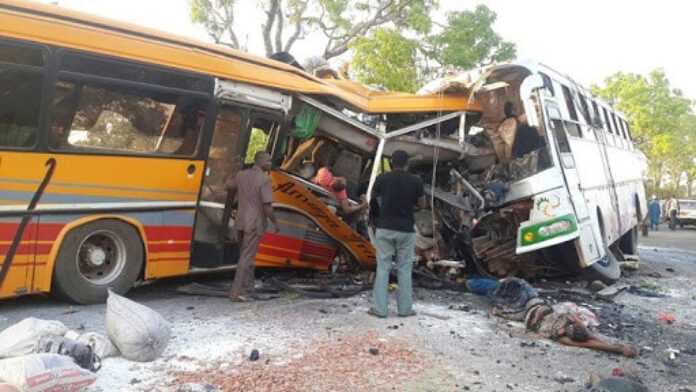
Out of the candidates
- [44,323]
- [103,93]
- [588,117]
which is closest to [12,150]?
[103,93]

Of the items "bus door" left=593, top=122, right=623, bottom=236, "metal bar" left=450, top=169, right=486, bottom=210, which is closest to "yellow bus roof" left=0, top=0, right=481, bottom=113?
"metal bar" left=450, top=169, right=486, bottom=210

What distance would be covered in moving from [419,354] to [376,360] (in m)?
0.41

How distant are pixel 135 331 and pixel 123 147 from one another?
7.30ft

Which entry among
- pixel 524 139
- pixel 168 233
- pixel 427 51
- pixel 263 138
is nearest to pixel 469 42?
pixel 427 51

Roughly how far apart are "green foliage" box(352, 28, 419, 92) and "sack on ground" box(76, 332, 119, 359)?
1560cm

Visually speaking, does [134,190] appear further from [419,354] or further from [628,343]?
[628,343]

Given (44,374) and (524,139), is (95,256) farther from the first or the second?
(524,139)

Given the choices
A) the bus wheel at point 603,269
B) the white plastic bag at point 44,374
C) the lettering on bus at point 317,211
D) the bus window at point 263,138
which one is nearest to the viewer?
the white plastic bag at point 44,374

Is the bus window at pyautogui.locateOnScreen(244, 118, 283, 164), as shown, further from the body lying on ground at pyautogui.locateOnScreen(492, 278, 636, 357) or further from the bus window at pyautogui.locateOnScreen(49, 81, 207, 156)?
the body lying on ground at pyautogui.locateOnScreen(492, 278, 636, 357)

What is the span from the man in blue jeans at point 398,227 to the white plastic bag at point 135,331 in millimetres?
2353

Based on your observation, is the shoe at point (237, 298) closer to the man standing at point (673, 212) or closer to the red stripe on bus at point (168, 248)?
the red stripe on bus at point (168, 248)

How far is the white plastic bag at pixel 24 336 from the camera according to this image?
147 inches

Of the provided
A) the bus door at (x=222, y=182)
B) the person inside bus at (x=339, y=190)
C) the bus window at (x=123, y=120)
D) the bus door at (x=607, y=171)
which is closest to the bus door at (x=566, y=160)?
the bus door at (x=607, y=171)

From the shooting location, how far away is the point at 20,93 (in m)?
5.11
